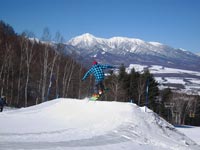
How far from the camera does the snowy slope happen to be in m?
7.71

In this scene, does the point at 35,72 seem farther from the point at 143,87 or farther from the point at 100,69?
the point at 100,69

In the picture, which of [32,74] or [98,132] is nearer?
[98,132]

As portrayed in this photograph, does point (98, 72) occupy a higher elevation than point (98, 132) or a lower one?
higher

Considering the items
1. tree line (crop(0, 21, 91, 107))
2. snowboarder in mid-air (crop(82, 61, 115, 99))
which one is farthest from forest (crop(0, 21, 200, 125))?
snowboarder in mid-air (crop(82, 61, 115, 99))

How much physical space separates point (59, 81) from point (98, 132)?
1981 inches

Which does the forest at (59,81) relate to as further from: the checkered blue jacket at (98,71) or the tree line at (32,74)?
the checkered blue jacket at (98,71)

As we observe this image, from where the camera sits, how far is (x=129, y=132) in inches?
387

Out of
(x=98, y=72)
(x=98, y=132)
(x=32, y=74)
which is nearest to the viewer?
(x=98, y=132)

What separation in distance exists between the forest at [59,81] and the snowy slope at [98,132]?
29.8 metres

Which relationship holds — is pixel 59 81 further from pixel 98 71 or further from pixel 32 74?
pixel 98 71

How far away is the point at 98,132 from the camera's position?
31.8 ft

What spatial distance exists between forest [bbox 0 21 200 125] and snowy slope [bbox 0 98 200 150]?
29.8m

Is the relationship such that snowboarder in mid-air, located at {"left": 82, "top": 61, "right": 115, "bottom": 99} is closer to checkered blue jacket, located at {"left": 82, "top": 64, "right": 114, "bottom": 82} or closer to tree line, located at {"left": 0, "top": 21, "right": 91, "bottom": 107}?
checkered blue jacket, located at {"left": 82, "top": 64, "right": 114, "bottom": 82}

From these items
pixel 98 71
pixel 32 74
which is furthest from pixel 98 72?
pixel 32 74
